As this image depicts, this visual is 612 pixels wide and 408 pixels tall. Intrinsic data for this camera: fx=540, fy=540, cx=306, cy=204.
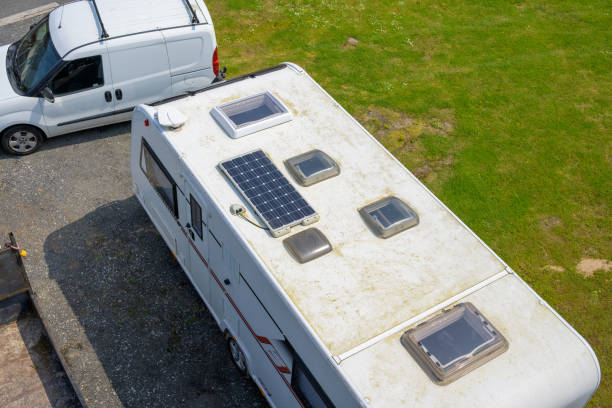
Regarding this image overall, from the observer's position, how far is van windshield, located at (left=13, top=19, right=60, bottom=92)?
999cm

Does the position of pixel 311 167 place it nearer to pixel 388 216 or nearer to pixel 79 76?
pixel 388 216

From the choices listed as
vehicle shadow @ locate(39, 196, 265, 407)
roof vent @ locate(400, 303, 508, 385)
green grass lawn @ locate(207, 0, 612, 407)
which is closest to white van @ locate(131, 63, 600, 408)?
roof vent @ locate(400, 303, 508, 385)

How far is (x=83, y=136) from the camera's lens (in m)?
11.0

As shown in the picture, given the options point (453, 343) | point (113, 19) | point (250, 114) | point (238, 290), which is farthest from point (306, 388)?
point (113, 19)

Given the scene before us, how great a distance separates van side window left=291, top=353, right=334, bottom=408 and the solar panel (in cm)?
148

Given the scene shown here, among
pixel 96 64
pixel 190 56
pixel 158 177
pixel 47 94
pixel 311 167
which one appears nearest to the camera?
pixel 311 167

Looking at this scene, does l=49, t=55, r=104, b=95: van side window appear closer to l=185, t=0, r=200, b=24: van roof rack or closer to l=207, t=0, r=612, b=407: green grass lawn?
l=185, t=0, r=200, b=24: van roof rack

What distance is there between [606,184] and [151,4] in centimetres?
980

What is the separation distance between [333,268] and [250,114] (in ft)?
9.44

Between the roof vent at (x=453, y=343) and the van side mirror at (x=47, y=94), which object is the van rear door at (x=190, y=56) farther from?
the roof vent at (x=453, y=343)

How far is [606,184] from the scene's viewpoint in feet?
35.8

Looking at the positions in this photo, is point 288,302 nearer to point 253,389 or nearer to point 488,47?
point 253,389

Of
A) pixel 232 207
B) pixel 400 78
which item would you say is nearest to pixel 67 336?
pixel 232 207

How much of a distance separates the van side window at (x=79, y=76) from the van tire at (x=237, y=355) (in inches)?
227
